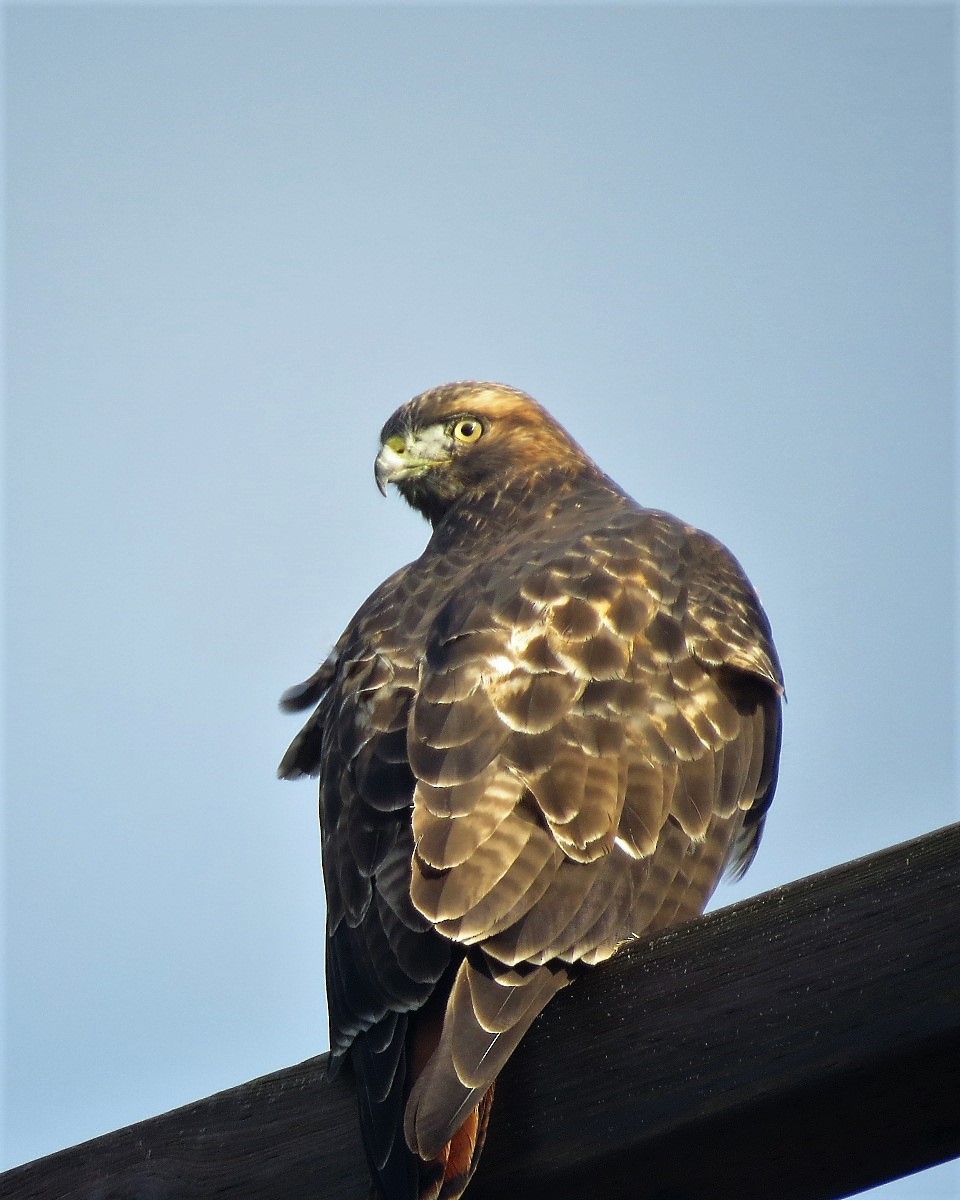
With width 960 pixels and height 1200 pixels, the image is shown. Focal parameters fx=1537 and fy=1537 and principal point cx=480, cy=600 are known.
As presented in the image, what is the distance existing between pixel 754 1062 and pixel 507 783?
99 centimetres

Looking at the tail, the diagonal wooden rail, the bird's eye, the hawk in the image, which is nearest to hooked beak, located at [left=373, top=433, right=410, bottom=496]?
the bird's eye

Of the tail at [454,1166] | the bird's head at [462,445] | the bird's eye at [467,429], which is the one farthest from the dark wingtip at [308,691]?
the tail at [454,1166]

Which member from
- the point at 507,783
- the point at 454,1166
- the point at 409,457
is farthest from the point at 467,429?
the point at 454,1166

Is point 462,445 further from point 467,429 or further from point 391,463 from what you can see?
point 391,463

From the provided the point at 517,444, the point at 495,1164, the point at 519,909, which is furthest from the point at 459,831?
the point at 517,444

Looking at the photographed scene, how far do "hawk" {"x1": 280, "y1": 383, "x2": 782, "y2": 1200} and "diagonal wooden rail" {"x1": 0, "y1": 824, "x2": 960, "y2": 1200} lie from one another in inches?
4.4

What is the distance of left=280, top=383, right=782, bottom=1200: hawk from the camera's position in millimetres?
2805

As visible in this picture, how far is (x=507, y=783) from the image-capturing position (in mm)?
3254

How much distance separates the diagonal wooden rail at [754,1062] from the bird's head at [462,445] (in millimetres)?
3269

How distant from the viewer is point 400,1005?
293cm

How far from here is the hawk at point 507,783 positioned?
2.80m

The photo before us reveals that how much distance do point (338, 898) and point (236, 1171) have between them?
68cm

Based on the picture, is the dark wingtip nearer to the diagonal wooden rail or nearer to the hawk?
the hawk

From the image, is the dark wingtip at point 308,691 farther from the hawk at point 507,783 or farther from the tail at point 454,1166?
the tail at point 454,1166
